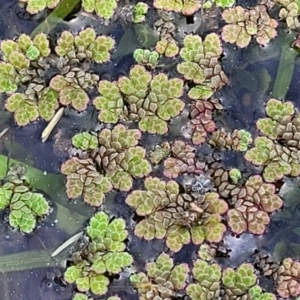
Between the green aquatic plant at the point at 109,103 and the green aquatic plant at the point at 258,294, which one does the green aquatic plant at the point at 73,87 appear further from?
the green aquatic plant at the point at 258,294

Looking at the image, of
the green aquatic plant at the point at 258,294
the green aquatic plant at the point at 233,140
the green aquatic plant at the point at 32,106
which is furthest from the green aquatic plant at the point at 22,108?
the green aquatic plant at the point at 258,294

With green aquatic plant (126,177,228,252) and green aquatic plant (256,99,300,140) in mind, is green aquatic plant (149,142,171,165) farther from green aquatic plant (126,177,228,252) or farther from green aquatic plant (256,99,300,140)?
green aquatic plant (256,99,300,140)

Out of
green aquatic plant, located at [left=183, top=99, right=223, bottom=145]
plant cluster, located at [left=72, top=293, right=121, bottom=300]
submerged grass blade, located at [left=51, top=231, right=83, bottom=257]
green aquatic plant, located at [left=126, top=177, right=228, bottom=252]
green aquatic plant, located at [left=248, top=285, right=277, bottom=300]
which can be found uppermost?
green aquatic plant, located at [left=183, top=99, right=223, bottom=145]

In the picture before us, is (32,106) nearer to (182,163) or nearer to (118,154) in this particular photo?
(118,154)

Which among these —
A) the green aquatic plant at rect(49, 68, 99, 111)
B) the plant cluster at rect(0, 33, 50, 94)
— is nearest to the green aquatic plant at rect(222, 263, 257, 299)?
the green aquatic plant at rect(49, 68, 99, 111)

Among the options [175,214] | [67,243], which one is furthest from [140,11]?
[67,243]

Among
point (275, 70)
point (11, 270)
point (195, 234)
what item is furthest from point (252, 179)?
point (11, 270)
